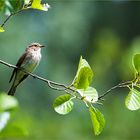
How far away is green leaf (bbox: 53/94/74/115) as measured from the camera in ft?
8.47

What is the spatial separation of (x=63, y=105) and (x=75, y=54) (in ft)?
59.4

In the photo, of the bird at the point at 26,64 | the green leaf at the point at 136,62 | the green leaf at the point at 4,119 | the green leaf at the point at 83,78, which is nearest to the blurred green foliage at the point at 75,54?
the bird at the point at 26,64

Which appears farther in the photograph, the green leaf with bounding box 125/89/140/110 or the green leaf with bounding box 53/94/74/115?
the green leaf with bounding box 125/89/140/110

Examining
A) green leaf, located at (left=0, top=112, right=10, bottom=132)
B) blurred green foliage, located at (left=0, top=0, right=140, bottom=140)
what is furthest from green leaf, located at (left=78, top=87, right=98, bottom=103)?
blurred green foliage, located at (left=0, top=0, right=140, bottom=140)

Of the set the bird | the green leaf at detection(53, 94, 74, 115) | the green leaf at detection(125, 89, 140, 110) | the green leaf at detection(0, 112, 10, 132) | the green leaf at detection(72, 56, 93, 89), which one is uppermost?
the bird

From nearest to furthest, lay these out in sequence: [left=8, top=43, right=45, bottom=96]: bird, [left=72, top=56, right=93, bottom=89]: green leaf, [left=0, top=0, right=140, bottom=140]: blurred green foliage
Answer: [left=72, top=56, right=93, bottom=89]: green leaf → [left=8, top=43, right=45, bottom=96]: bird → [left=0, top=0, right=140, bottom=140]: blurred green foliage

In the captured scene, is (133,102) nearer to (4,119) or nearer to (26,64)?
(4,119)

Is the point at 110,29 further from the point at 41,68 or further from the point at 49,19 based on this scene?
the point at 41,68

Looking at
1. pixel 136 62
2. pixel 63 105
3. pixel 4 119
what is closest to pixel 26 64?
pixel 136 62

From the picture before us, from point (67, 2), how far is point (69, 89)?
19768 millimetres

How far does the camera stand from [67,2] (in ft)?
73.5

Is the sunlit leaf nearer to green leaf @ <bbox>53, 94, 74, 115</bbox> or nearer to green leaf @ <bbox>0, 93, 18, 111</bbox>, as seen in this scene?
green leaf @ <bbox>0, 93, 18, 111</bbox>

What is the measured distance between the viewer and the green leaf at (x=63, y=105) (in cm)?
258

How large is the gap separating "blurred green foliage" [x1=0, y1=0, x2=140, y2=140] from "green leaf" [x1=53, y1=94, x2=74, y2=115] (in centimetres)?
1092
